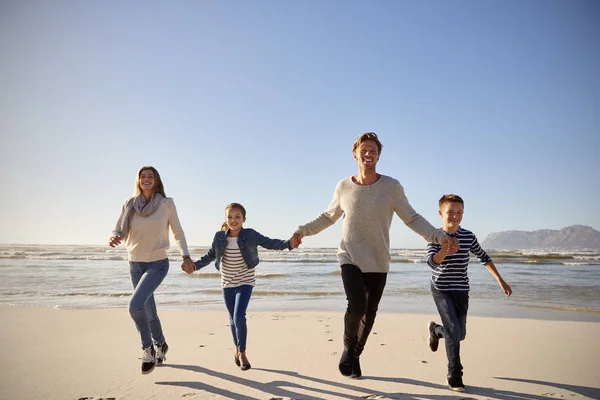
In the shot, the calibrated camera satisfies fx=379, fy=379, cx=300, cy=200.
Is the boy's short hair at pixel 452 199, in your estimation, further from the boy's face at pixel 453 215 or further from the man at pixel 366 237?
the man at pixel 366 237

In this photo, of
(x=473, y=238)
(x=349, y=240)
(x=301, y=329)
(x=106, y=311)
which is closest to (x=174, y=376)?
(x=349, y=240)

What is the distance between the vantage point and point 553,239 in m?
99.6

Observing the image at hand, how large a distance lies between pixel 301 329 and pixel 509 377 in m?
3.02

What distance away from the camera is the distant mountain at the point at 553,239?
8746 centimetres

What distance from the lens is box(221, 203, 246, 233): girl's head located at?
14.0 feet

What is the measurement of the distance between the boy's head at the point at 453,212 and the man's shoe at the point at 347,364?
152 centimetres

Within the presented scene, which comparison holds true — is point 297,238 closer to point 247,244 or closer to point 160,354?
point 247,244

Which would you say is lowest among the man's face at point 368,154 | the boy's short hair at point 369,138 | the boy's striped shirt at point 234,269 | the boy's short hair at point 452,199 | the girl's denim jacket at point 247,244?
the boy's striped shirt at point 234,269

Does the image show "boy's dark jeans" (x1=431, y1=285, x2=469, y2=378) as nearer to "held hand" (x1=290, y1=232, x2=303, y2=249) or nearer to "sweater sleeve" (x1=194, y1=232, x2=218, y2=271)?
"held hand" (x1=290, y1=232, x2=303, y2=249)

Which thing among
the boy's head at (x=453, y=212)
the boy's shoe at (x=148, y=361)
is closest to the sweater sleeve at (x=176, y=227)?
the boy's shoe at (x=148, y=361)

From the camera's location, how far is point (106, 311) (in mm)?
7324

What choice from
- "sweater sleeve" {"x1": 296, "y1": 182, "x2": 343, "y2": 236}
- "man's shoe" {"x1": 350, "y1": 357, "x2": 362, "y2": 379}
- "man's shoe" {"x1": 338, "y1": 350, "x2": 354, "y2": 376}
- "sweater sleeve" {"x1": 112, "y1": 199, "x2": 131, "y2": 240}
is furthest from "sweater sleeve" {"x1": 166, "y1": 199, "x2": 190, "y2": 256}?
"man's shoe" {"x1": 350, "y1": 357, "x2": 362, "y2": 379}

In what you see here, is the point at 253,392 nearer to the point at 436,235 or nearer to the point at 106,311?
the point at 436,235

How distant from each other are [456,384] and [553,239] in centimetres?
11674
